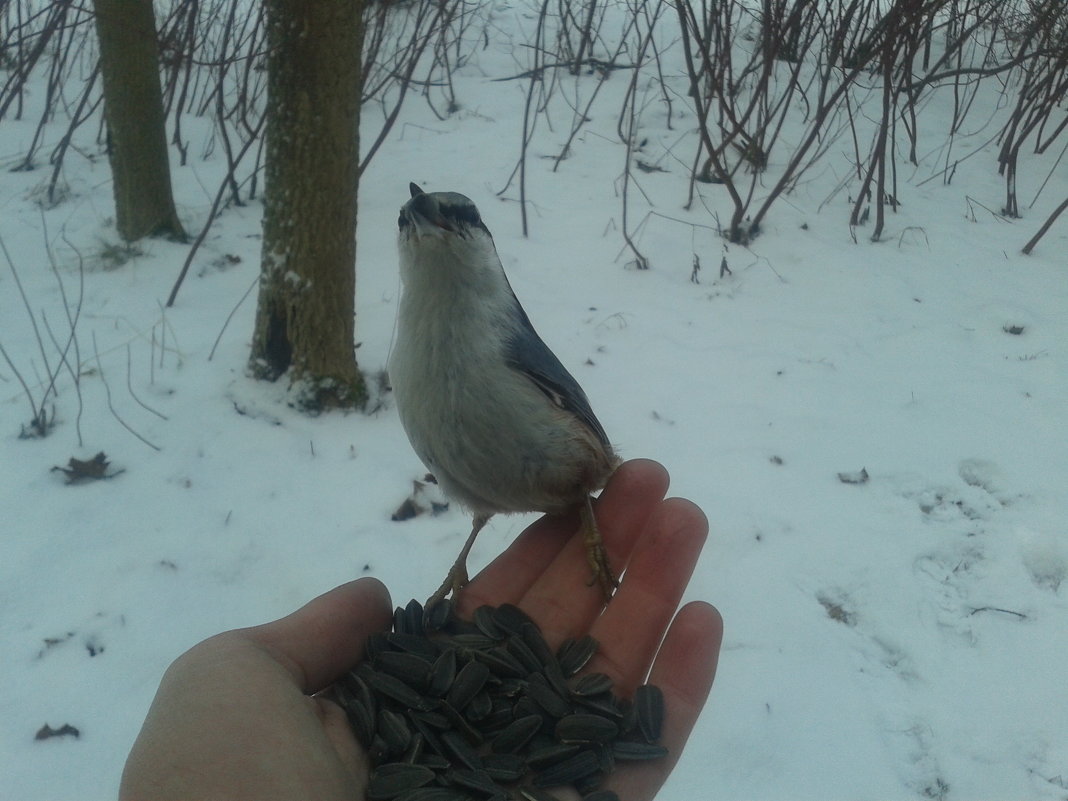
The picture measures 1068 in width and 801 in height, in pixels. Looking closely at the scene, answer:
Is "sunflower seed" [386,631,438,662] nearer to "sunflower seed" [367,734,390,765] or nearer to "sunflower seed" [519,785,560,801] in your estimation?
"sunflower seed" [367,734,390,765]

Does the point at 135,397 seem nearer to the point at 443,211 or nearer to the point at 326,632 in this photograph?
the point at 326,632

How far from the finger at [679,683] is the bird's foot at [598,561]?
18 cm

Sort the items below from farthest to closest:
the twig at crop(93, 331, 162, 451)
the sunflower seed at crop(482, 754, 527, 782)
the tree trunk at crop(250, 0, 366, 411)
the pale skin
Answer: the twig at crop(93, 331, 162, 451), the tree trunk at crop(250, 0, 366, 411), the sunflower seed at crop(482, 754, 527, 782), the pale skin

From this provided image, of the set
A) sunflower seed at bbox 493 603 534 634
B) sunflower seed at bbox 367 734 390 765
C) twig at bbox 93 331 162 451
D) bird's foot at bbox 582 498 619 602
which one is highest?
bird's foot at bbox 582 498 619 602

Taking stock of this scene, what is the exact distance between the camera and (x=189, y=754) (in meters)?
1.20

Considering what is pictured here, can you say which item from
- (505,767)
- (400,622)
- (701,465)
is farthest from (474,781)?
(701,465)

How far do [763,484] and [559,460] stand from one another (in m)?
1.34

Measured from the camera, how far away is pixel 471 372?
145 cm

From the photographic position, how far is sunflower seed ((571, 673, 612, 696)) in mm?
1571

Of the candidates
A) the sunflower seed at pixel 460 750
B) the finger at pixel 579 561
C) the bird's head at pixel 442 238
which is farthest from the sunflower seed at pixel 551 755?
the bird's head at pixel 442 238

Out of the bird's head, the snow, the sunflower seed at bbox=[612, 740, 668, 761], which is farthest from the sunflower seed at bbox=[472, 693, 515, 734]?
the bird's head

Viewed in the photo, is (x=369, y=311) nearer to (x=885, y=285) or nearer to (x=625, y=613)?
(x=625, y=613)

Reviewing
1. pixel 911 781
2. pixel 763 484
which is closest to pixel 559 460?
pixel 911 781

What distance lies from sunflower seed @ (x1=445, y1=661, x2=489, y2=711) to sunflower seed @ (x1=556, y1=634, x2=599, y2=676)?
0.19m
